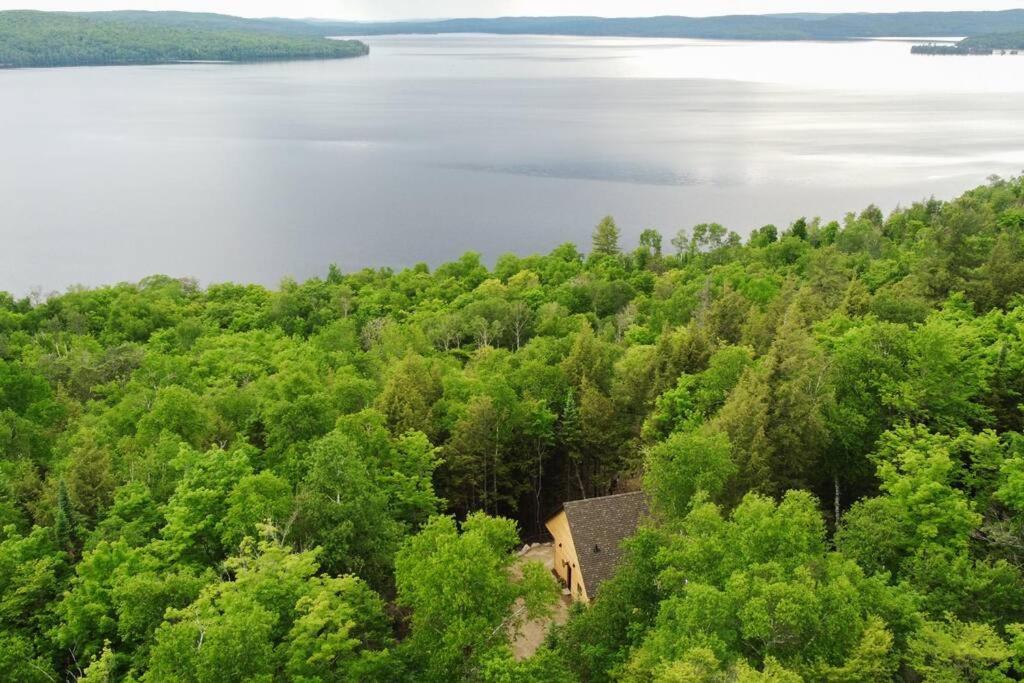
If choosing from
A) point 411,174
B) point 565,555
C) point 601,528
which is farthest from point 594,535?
point 411,174

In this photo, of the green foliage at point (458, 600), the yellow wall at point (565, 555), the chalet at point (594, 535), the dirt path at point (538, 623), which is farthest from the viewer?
the yellow wall at point (565, 555)

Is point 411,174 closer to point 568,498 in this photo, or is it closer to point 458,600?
point 568,498

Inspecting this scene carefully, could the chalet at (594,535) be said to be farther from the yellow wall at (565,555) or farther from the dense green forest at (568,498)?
the dense green forest at (568,498)

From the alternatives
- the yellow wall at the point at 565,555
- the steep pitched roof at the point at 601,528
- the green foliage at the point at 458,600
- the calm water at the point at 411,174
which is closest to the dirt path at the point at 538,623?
the yellow wall at the point at 565,555

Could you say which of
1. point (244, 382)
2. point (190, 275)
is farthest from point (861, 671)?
point (190, 275)

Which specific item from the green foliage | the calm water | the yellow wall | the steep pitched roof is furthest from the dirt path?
the calm water

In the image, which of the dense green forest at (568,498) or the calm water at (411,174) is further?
the calm water at (411,174)

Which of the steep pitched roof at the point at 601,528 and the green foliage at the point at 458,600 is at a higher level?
the green foliage at the point at 458,600

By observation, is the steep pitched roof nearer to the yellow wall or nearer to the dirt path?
the yellow wall
